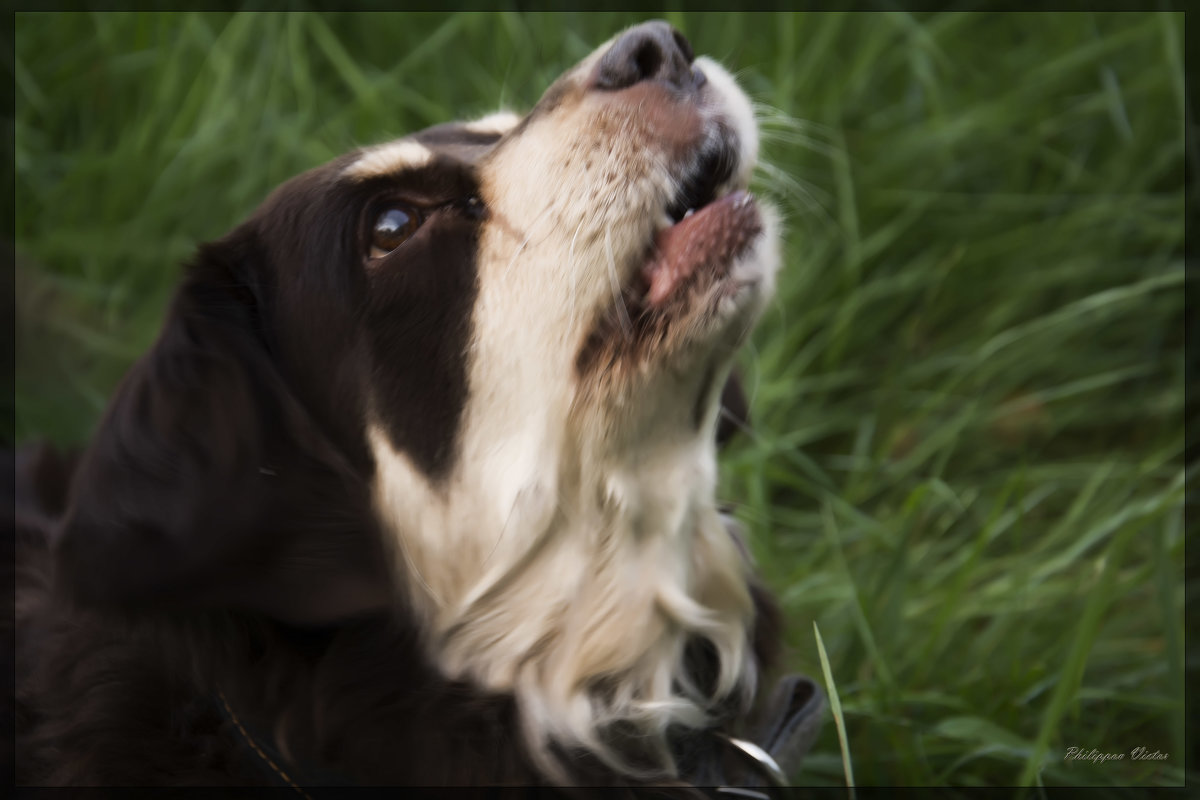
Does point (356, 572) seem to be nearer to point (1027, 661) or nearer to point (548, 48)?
point (1027, 661)

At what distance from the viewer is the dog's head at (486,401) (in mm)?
1756

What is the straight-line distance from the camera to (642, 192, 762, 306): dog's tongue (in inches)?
69.4

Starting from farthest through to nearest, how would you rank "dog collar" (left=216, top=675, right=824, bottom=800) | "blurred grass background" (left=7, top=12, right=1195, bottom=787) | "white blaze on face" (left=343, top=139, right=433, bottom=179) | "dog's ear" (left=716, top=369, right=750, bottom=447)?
"blurred grass background" (left=7, top=12, right=1195, bottom=787) < "dog's ear" (left=716, top=369, right=750, bottom=447) < "white blaze on face" (left=343, top=139, right=433, bottom=179) < "dog collar" (left=216, top=675, right=824, bottom=800)

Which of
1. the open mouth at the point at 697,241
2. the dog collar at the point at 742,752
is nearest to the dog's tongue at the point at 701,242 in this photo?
A: the open mouth at the point at 697,241

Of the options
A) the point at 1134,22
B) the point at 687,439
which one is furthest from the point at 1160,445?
the point at 687,439

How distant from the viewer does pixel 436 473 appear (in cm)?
186

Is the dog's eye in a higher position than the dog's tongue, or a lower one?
higher

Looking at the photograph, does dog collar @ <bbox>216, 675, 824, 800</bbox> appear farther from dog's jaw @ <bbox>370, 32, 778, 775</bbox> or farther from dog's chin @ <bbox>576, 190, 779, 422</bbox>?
dog's chin @ <bbox>576, 190, 779, 422</bbox>

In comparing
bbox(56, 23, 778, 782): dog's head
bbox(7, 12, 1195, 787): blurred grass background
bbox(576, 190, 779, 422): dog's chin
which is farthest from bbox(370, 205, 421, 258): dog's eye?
bbox(7, 12, 1195, 787): blurred grass background

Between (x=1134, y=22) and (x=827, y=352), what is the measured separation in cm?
151

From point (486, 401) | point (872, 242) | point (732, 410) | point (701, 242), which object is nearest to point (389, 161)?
point (486, 401)

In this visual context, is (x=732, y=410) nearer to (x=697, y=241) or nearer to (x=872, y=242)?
(x=697, y=241)

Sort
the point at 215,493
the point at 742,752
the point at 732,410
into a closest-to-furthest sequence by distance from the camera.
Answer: the point at 215,493 → the point at 742,752 → the point at 732,410

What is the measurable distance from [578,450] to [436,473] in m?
0.24
